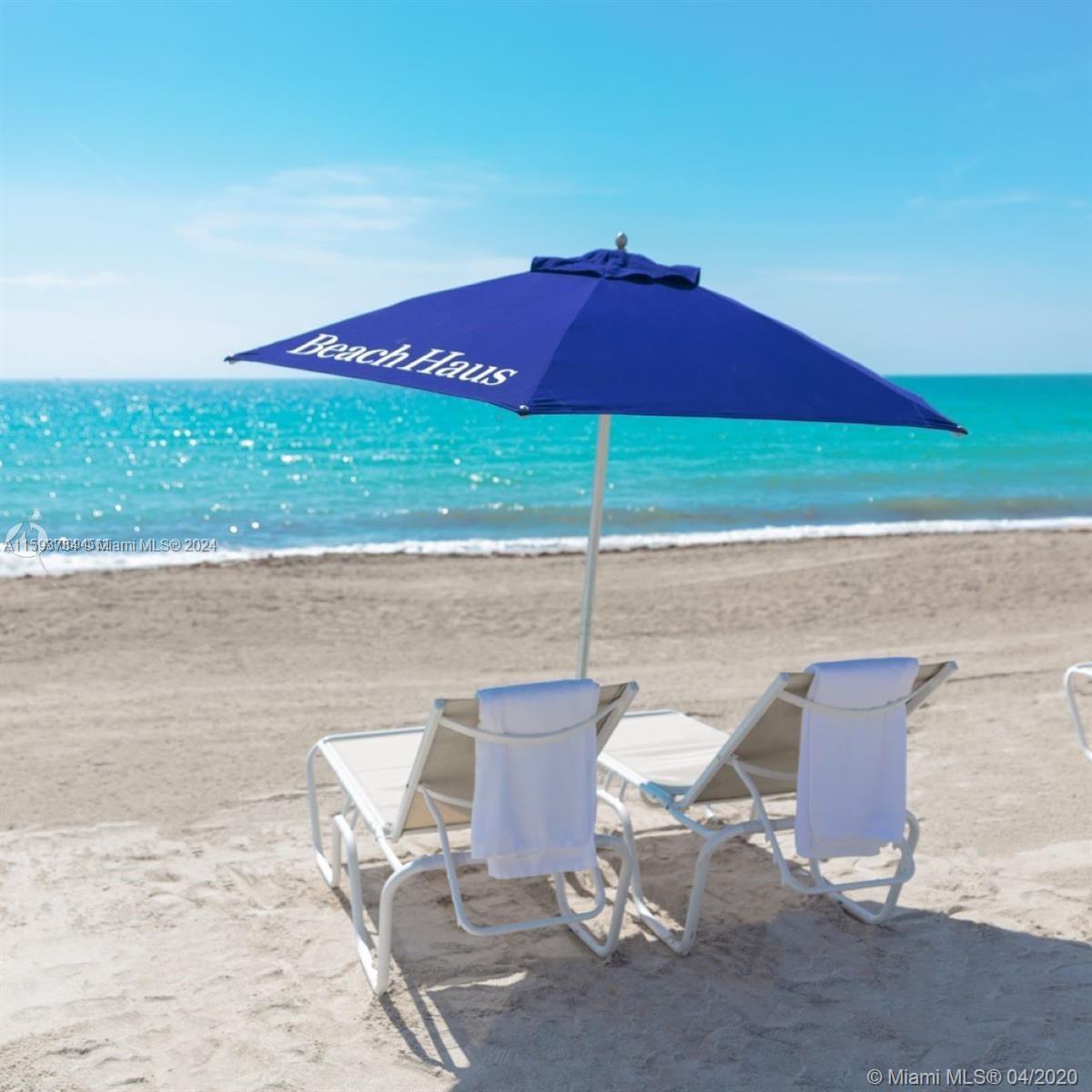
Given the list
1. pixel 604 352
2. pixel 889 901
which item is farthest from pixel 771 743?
pixel 604 352

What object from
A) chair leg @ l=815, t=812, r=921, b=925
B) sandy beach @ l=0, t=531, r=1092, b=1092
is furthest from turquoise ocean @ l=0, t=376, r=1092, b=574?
chair leg @ l=815, t=812, r=921, b=925

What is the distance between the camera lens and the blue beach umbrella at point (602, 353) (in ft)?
10.3

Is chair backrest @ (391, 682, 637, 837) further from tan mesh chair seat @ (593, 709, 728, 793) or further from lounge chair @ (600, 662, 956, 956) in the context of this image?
tan mesh chair seat @ (593, 709, 728, 793)

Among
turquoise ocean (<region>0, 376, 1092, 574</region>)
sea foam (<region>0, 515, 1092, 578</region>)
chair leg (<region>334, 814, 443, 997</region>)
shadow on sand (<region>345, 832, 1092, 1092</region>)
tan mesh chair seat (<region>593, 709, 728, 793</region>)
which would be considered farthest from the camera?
turquoise ocean (<region>0, 376, 1092, 574</region>)

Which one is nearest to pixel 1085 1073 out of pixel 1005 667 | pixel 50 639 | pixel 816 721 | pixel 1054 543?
A: pixel 816 721

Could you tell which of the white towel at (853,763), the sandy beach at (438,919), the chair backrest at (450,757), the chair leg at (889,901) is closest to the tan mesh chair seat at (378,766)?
the chair backrest at (450,757)

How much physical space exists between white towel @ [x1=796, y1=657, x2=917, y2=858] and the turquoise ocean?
10.1 metres

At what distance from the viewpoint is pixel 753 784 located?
3721 mm

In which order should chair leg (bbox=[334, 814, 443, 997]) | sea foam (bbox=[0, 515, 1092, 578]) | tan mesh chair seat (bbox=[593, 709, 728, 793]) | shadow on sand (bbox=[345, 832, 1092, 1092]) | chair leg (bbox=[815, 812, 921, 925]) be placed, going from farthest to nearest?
1. sea foam (bbox=[0, 515, 1092, 578])
2. tan mesh chair seat (bbox=[593, 709, 728, 793])
3. chair leg (bbox=[815, 812, 921, 925])
4. chair leg (bbox=[334, 814, 443, 997])
5. shadow on sand (bbox=[345, 832, 1092, 1092])

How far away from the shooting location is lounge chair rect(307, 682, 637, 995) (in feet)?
10.5

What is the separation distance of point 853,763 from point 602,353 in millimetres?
1431

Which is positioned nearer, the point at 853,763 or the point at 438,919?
the point at 853,763

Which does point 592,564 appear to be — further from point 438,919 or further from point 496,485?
point 496,485

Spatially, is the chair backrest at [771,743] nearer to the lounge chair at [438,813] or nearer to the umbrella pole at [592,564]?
the lounge chair at [438,813]
